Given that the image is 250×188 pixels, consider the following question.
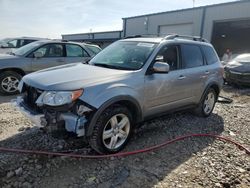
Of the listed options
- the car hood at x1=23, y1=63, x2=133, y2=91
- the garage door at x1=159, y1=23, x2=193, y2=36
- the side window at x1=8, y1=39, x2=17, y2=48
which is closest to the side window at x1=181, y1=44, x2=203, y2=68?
the car hood at x1=23, y1=63, x2=133, y2=91

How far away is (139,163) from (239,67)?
344 inches

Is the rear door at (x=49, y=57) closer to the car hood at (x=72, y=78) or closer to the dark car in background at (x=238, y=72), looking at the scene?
the car hood at (x=72, y=78)

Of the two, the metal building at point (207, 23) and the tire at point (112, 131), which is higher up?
the metal building at point (207, 23)

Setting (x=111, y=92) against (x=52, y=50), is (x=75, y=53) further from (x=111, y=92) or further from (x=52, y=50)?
(x=111, y=92)

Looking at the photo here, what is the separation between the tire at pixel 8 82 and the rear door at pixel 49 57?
0.61 m

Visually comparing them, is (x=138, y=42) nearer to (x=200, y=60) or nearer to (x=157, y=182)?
(x=200, y=60)

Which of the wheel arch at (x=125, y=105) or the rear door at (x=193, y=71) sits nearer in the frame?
the wheel arch at (x=125, y=105)

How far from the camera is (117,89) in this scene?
3.71 m

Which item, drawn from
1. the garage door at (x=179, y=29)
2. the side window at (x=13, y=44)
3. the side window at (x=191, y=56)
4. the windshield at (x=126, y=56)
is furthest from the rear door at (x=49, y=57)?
the garage door at (x=179, y=29)

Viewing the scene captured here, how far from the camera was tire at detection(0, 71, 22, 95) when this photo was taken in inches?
284

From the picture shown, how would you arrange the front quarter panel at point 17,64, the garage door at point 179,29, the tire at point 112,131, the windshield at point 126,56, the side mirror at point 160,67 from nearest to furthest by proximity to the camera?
the tire at point 112,131 → the side mirror at point 160,67 → the windshield at point 126,56 → the front quarter panel at point 17,64 → the garage door at point 179,29

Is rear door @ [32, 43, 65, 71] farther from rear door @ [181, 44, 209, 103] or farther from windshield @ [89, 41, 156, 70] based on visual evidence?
rear door @ [181, 44, 209, 103]

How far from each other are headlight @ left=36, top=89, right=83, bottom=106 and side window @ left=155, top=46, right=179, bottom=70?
69.7 inches

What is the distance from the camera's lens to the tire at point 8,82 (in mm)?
7204
